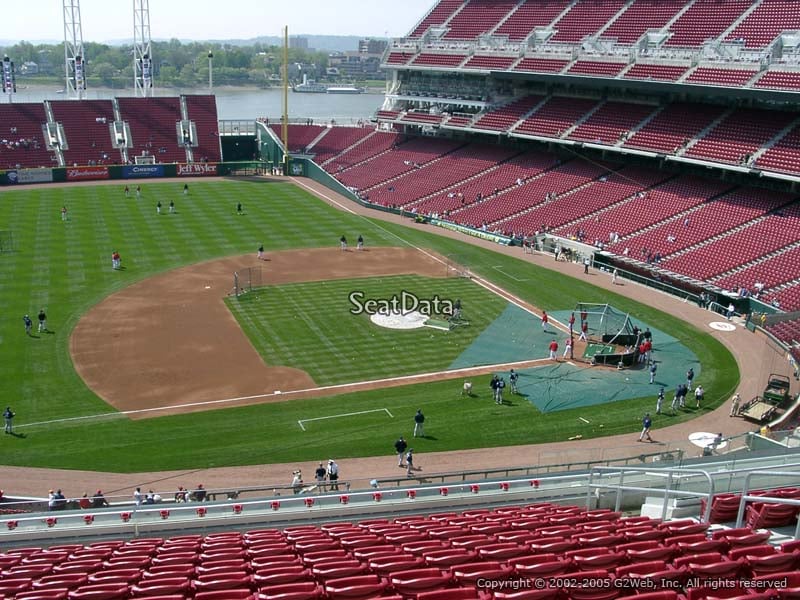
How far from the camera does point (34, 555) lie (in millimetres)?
14852

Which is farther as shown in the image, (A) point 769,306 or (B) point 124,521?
(A) point 769,306

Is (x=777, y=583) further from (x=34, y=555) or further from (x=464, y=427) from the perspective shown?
(x=464, y=427)

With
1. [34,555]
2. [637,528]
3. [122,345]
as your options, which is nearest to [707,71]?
[122,345]

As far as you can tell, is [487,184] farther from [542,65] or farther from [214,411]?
[214,411]

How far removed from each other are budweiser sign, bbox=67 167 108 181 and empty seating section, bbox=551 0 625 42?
160 ft

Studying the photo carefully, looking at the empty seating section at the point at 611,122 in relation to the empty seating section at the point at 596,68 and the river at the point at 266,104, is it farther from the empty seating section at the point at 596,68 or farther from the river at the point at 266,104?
the river at the point at 266,104

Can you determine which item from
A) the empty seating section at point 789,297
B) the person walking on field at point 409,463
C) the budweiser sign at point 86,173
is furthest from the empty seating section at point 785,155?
the budweiser sign at point 86,173

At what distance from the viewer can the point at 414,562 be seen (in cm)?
1176

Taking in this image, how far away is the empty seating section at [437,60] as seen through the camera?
264 feet

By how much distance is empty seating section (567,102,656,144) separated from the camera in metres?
62.3

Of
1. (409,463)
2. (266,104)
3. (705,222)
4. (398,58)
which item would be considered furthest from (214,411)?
(266,104)

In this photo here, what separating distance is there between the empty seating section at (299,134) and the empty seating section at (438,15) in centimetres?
1675

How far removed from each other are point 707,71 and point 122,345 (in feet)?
153

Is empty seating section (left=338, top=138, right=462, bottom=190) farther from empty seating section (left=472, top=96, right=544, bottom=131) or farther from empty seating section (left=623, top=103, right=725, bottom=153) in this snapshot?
empty seating section (left=623, top=103, right=725, bottom=153)
